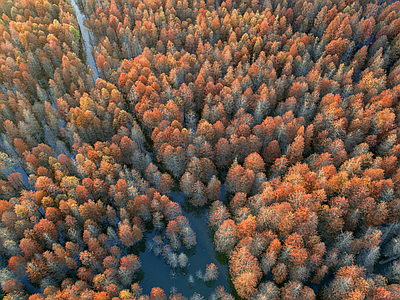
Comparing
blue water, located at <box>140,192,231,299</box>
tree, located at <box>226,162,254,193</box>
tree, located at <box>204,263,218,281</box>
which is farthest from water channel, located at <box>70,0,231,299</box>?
tree, located at <box>226,162,254,193</box>

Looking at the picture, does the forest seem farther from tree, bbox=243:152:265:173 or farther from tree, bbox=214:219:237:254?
tree, bbox=243:152:265:173

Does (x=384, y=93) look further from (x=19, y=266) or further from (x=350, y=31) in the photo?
(x=19, y=266)

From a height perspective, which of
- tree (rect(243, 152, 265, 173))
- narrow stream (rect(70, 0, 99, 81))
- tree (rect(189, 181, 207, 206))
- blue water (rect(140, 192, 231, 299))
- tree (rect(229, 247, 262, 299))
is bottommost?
blue water (rect(140, 192, 231, 299))

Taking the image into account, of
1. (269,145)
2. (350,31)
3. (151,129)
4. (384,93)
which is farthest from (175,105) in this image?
(350,31)

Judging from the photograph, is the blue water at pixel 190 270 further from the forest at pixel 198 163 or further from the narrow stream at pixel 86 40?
the narrow stream at pixel 86 40

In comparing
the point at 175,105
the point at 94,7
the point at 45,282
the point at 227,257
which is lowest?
the point at 227,257

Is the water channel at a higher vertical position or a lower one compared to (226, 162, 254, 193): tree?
lower

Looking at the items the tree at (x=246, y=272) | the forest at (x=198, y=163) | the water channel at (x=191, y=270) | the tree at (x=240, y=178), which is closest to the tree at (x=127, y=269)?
the forest at (x=198, y=163)

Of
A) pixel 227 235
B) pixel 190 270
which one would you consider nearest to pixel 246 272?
pixel 227 235
